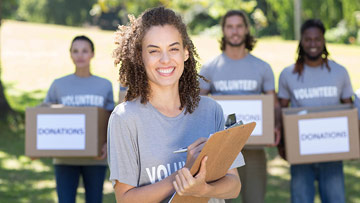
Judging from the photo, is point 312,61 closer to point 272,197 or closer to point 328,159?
point 328,159

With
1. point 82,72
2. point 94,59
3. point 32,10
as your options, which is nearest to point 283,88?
point 82,72

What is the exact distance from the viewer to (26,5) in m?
45.6

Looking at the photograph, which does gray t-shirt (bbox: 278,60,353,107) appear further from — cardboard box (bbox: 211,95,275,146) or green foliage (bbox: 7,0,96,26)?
green foliage (bbox: 7,0,96,26)

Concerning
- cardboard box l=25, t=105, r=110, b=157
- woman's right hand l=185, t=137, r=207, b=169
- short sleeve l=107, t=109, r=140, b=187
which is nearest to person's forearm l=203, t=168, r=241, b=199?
woman's right hand l=185, t=137, r=207, b=169

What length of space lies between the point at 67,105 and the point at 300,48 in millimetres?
1873

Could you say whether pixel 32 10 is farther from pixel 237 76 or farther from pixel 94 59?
pixel 237 76

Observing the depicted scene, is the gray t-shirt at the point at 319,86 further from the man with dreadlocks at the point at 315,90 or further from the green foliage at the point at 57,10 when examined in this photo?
the green foliage at the point at 57,10

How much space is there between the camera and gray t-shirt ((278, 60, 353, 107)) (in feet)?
13.5

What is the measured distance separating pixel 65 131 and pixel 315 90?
1917mm

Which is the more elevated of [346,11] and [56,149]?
[346,11]

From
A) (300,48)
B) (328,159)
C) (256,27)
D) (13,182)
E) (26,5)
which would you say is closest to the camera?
(328,159)

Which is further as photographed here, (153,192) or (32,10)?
(32,10)

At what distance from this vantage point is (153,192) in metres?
1.98

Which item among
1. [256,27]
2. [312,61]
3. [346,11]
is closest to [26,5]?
[256,27]
